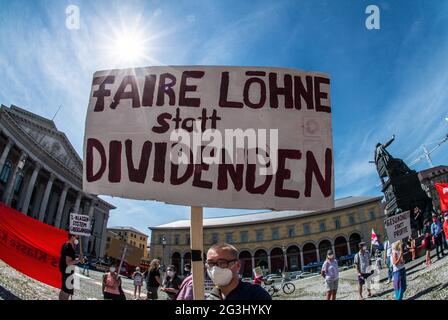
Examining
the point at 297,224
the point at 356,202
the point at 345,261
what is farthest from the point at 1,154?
the point at 356,202

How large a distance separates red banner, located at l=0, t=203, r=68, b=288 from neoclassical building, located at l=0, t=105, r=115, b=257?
38760 mm

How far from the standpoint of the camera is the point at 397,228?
304 inches

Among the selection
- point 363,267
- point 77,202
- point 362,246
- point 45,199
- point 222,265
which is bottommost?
point 222,265

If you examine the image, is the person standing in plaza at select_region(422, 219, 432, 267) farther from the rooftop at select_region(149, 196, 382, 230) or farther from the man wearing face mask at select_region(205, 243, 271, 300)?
the rooftop at select_region(149, 196, 382, 230)

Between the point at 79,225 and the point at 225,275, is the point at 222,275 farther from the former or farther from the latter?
the point at 79,225

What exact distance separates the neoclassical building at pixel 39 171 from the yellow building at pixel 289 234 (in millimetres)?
17339

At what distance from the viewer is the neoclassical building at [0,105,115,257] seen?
39.2 m

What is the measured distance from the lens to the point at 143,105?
2.46 meters

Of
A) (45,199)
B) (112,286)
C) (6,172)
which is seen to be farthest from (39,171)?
(112,286)

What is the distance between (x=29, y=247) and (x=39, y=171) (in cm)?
4714

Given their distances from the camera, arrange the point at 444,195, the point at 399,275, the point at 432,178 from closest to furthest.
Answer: the point at 399,275
the point at 444,195
the point at 432,178

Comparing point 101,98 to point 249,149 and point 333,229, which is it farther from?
point 333,229

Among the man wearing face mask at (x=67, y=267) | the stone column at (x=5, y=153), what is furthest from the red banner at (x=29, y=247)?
the stone column at (x=5, y=153)

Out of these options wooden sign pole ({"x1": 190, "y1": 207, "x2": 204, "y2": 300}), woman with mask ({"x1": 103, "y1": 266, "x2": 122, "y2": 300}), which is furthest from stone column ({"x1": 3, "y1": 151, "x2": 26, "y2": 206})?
wooden sign pole ({"x1": 190, "y1": 207, "x2": 204, "y2": 300})
